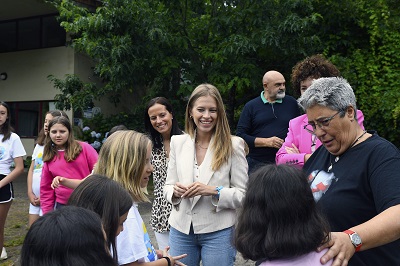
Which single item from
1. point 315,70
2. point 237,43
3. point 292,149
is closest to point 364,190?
point 292,149

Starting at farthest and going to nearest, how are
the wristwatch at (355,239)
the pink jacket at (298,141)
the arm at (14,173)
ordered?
the arm at (14,173) < the pink jacket at (298,141) < the wristwatch at (355,239)

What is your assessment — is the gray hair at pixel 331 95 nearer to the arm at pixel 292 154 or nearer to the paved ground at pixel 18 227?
the arm at pixel 292 154

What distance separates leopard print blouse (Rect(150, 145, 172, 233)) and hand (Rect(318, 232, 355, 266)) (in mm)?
2095

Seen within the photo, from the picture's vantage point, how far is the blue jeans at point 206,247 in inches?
115

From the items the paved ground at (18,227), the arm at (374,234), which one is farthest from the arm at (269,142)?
the arm at (374,234)

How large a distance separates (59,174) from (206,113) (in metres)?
1.85

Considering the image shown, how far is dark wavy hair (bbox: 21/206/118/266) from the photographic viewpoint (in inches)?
51.2

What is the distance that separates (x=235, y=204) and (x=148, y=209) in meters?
5.77

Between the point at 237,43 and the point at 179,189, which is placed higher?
the point at 237,43

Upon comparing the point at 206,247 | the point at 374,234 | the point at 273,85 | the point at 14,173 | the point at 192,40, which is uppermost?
the point at 192,40

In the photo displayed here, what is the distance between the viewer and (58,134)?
4195 mm

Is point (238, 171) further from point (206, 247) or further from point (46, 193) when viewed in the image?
point (46, 193)

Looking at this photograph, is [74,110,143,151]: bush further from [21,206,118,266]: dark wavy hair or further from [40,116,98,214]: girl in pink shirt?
[21,206,118,266]: dark wavy hair

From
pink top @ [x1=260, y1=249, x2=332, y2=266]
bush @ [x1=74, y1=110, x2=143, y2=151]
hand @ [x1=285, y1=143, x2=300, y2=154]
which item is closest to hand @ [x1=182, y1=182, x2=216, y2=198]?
hand @ [x1=285, y1=143, x2=300, y2=154]
